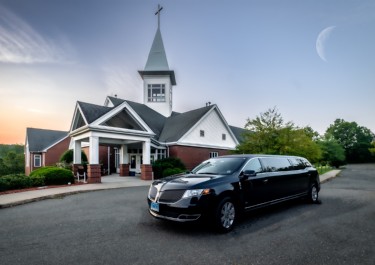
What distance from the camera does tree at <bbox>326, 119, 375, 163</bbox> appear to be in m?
68.1

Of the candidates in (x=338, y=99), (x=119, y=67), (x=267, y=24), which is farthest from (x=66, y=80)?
(x=338, y=99)

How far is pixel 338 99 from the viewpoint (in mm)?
21312

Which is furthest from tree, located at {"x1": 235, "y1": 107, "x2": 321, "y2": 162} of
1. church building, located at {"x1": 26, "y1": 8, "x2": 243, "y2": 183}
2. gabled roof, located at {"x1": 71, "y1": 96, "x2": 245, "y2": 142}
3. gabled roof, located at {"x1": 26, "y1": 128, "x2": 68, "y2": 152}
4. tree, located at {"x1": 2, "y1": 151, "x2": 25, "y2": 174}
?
tree, located at {"x1": 2, "y1": 151, "x2": 25, "y2": 174}

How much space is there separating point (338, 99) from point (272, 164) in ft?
62.0

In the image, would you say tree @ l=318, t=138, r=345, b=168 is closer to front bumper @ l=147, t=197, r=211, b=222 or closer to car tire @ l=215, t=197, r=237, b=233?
car tire @ l=215, t=197, r=237, b=233

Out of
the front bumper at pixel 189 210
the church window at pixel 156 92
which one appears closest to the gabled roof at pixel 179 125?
the church window at pixel 156 92

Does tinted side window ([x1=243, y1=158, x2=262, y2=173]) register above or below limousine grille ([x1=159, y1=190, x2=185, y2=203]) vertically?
above

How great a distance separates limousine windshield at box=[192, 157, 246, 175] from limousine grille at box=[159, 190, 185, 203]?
4.42ft

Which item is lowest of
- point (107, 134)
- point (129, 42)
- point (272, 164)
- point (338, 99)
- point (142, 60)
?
point (272, 164)

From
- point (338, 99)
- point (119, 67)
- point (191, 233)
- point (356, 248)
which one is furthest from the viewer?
point (338, 99)

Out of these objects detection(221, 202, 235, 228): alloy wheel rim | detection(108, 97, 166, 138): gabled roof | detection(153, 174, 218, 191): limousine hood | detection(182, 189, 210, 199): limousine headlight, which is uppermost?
detection(108, 97, 166, 138): gabled roof

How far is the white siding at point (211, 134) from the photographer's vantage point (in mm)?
22812

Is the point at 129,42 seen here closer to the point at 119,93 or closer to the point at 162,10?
the point at 119,93

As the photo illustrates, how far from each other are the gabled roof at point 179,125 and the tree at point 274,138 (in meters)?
6.49
